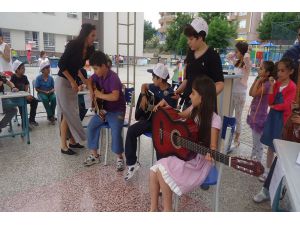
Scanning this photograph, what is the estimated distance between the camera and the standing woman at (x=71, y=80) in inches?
120

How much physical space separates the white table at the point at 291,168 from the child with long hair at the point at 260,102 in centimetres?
152

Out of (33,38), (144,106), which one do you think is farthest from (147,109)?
(33,38)

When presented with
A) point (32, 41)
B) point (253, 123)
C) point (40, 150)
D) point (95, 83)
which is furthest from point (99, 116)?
point (32, 41)

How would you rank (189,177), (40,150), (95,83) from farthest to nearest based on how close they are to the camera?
(40,150) → (95,83) → (189,177)

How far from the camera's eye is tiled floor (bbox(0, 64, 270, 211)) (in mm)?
2352

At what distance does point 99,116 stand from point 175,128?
4.13 feet

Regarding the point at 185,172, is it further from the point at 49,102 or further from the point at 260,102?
the point at 49,102

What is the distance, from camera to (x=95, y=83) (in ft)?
9.96

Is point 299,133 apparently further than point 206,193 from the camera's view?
No

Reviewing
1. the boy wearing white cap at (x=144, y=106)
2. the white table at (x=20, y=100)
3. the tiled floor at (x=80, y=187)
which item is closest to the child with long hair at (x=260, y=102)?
the tiled floor at (x=80, y=187)

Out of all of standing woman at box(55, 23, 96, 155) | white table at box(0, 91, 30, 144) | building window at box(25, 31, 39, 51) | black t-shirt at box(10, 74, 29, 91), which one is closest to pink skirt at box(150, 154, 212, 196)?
standing woman at box(55, 23, 96, 155)

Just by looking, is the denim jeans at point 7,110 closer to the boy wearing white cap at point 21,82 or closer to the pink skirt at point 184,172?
the boy wearing white cap at point 21,82

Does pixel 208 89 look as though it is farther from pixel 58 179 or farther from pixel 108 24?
pixel 108 24

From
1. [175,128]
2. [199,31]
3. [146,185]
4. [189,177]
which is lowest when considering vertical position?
[146,185]
